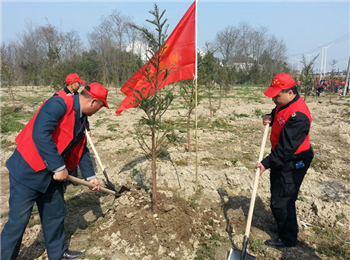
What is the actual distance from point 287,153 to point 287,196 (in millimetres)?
577

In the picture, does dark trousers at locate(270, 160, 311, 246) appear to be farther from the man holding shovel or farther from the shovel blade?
the man holding shovel

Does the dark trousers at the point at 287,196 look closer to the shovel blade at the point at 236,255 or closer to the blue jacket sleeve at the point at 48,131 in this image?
the shovel blade at the point at 236,255

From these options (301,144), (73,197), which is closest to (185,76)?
(301,144)

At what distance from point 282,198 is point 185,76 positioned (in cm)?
232

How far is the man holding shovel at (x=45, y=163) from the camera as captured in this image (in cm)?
238

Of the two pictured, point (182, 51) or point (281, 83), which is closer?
point (281, 83)

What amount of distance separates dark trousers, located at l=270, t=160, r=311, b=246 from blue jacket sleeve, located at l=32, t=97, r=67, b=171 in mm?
2478

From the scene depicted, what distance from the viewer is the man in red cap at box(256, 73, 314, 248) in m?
2.79

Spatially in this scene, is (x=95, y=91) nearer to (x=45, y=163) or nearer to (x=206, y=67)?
(x=45, y=163)

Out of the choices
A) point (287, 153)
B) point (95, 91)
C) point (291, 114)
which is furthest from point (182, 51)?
point (287, 153)

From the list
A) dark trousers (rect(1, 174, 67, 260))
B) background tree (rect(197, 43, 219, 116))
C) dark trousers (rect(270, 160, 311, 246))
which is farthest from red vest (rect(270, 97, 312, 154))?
background tree (rect(197, 43, 219, 116))

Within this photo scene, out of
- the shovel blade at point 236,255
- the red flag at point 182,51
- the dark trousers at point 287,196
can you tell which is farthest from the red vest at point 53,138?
the dark trousers at point 287,196

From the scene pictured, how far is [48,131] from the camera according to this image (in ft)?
7.76

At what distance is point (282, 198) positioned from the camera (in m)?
3.04
